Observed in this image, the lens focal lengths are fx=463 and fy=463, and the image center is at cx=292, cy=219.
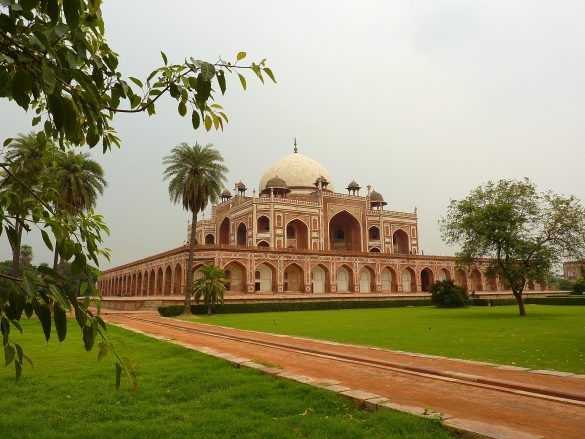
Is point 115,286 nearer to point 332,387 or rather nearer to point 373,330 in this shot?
point 373,330

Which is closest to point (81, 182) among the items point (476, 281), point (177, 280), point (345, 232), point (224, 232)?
point (177, 280)

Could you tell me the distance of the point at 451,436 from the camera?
4246 mm

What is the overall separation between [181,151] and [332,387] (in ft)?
73.9

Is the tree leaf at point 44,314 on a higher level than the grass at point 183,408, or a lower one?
higher

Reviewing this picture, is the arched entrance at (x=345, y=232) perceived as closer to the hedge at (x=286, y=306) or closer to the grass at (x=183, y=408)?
the hedge at (x=286, y=306)

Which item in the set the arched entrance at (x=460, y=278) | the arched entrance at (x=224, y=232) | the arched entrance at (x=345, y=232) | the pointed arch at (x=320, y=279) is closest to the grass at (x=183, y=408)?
the pointed arch at (x=320, y=279)

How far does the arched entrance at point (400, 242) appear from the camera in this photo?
56.3m

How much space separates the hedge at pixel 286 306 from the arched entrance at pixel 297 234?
14553mm

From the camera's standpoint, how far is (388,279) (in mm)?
47562

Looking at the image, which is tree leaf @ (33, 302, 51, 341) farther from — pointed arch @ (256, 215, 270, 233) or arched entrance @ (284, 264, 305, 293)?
pointed arch @ (256, 215, 270, 233)

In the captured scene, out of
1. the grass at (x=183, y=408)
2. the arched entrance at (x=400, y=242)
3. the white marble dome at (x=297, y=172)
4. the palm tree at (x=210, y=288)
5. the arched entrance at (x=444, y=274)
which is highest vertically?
the white marble dome at (x=297, y=172)

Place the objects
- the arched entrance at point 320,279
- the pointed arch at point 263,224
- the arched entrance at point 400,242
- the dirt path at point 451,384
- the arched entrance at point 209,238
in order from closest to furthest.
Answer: the dirt path at point 451,384, the arched entrance at point 320,279, the pointed arch at point 263,224, the arched entrance at point 400,242, the arched entrance at point 209,238

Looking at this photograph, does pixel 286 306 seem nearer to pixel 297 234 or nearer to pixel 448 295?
pixel 448 295

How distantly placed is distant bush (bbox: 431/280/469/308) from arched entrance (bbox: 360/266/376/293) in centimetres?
1188
